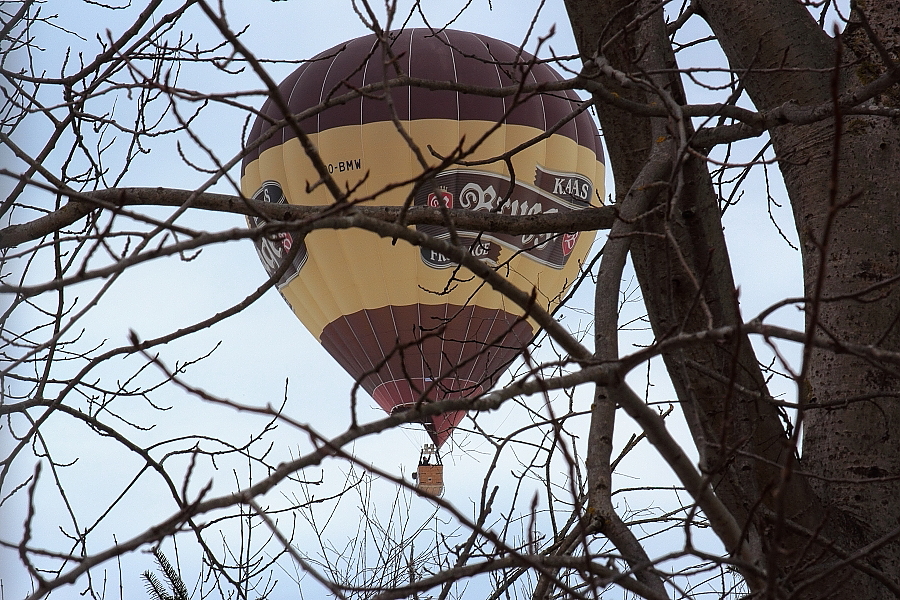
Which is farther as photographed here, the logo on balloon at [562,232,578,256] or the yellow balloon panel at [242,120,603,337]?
the logo on balloon at [562,232,578,256]

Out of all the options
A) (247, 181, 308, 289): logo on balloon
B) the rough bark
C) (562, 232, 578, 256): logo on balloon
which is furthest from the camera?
(562, 232, 578, 256): logo on balloon

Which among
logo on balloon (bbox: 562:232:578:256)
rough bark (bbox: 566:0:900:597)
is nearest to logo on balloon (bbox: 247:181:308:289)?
logo on balloon (bbox: 562:232:578:256)

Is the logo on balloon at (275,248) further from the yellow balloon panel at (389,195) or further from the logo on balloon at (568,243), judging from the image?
the logo on balloon at (568,243)

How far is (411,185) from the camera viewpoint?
956 cm

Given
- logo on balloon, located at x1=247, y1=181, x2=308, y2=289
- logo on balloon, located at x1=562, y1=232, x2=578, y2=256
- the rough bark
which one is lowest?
the rough bark

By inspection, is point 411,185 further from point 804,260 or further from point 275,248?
point 804,260

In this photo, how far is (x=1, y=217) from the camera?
298cm

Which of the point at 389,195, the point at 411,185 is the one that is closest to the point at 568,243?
the point at 411,185

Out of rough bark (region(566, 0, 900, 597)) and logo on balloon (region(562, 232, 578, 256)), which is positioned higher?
logo on balloon (region(562, 232, 578, 256))

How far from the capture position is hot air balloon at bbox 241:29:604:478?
974 centimetres

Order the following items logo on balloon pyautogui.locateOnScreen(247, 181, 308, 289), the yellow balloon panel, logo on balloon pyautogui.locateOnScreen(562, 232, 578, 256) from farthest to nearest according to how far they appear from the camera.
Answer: logo on balloon pyautogui.locateOnScreen(562, 232, 578, 256)
logo on balloon pyautogui.locateOnScreen(247, 181, 308, 289)
the yellow balloon panel

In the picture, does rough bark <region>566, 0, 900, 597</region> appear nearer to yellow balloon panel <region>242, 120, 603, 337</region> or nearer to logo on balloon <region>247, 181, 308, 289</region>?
yellow balloon panel <region>242, 120, 603, 337</region>

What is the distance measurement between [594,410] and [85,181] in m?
2.34

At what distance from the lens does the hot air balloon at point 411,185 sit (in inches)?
384
